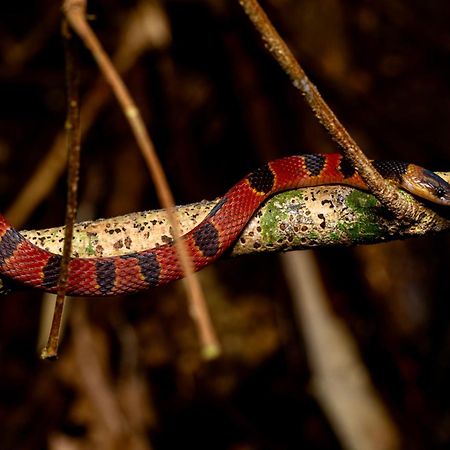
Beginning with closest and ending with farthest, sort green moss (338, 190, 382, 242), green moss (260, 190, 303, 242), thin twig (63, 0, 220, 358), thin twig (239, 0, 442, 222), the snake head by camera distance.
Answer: thin twig (63, 0, 220, 358) < thin twig (239, 0, 442, 222) < green moss (338, 190, 382, 242) < green moss (260, 190, 303, 242) < the snake head

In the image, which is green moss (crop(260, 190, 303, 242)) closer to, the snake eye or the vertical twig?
the snake eye

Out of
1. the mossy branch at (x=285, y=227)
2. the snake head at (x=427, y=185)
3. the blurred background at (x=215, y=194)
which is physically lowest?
the blurred background at (x=215, y=194)

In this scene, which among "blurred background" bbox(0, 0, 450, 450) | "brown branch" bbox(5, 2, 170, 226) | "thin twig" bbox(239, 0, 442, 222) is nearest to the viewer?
"thin twig" bbox(239, 0, 442, 222)

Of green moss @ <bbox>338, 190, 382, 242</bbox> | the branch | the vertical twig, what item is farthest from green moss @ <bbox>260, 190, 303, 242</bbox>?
the vertical twig

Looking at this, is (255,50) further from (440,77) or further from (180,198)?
(440,77)

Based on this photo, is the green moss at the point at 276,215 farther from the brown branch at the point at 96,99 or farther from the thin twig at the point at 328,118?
the brown branch at the point at 96,99

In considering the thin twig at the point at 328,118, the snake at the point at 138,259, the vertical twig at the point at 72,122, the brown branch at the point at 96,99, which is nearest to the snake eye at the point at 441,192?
the snake at the point at 138,259
